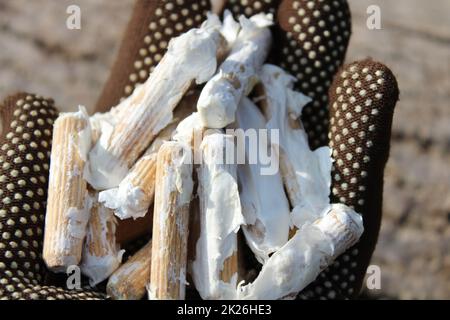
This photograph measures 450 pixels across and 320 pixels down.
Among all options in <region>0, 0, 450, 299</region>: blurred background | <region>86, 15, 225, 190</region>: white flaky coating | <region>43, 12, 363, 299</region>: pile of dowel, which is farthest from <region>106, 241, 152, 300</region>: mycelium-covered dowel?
<region>0, 0, 450, 299</region>: blurred background

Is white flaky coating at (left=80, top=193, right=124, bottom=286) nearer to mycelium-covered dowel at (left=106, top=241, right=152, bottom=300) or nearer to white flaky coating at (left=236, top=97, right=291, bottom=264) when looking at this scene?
mycelium-covered dowel at (left=106, top=241, right=152, bottom=300)

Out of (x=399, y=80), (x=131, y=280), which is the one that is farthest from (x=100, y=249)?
(x=399, y=80)

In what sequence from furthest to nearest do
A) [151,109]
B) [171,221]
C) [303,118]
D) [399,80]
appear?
1. [399,80]
2. [303,118]
3. [151,109]
4. [171,221]

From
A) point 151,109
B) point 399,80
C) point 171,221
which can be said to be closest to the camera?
point 171,221

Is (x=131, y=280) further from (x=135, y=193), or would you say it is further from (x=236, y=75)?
(x=236, y=75)

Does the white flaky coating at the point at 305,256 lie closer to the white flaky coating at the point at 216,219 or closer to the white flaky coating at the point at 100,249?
the white flaky coating at the point at 216,219
